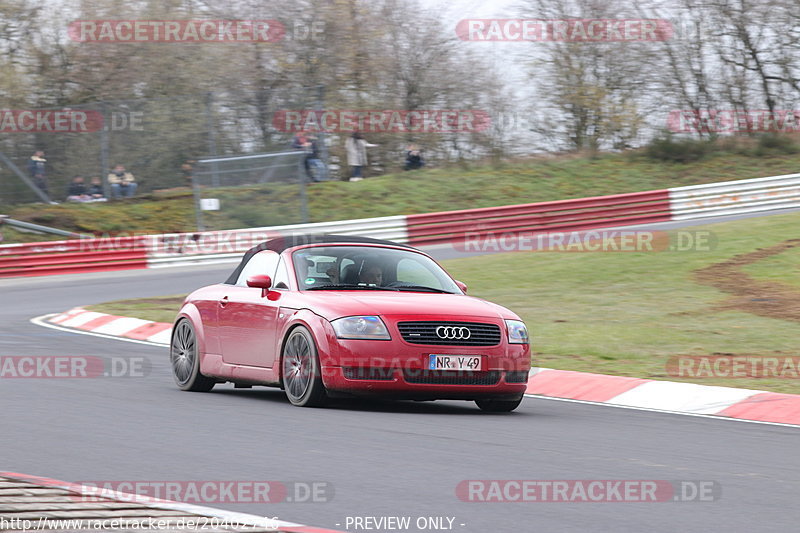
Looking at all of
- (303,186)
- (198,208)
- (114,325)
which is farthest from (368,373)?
(303,186)

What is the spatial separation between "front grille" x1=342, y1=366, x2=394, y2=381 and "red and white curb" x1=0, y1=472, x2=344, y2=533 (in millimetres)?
3411

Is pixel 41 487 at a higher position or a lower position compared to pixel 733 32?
lower

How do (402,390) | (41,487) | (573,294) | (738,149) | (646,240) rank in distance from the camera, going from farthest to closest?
(738,149) < (646,240) < (573,294) < (402,390) < (41,487)

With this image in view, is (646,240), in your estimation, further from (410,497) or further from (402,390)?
(410,497)

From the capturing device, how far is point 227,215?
27.8 metres

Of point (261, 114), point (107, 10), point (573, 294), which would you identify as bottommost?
point (573, 294)

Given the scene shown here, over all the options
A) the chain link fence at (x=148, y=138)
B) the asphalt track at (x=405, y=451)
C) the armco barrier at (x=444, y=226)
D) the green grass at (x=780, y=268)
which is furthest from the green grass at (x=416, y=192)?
the asphalt track at (x=405, y=451)

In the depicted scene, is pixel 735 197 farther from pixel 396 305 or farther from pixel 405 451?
pixel 405 451

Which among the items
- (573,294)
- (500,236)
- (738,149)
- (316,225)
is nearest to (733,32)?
(738,149)

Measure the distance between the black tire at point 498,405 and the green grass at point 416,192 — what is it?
1813 cm

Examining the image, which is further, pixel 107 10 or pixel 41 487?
pixel 107 10

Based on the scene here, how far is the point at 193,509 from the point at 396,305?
14.0 feet

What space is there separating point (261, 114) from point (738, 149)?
52.2 ft

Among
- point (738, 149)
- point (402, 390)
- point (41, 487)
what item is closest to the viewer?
point (41, 487)
